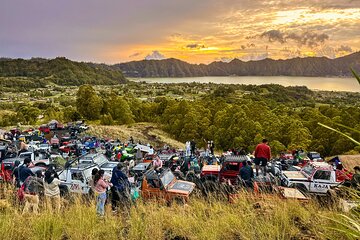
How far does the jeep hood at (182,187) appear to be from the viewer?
10891 mm

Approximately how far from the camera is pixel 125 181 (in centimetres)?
887

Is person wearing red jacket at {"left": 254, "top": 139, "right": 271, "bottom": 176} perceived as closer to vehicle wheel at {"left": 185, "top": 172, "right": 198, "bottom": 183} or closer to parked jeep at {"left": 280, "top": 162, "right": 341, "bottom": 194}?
parked jeep at {"left": 280, "top": 162, "right": 341, "bottom": 194}

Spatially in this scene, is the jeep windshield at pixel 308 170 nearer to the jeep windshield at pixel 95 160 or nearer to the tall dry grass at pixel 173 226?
the tall dry grass at pixel 173 226

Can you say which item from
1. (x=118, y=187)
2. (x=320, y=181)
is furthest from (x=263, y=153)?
(x=118, y=187)

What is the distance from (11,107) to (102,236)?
107958 mm

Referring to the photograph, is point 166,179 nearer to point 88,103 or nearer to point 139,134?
point 139,134

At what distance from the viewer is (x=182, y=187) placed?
1125 centimetres

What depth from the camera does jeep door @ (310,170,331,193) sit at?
1286 centimetres

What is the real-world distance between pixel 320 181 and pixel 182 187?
20.2 ft

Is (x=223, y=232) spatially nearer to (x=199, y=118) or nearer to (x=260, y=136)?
(x=260, y=136)

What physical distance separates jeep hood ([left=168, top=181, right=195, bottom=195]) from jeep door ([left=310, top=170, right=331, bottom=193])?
18.0 feet

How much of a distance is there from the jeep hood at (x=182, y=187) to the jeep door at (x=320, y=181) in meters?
5.50

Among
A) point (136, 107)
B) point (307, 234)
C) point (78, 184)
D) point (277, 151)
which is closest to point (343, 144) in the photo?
point (277, 151)

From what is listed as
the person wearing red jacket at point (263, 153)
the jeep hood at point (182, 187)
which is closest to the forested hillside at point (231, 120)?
the person wearing red jacket at point (263, 153)
